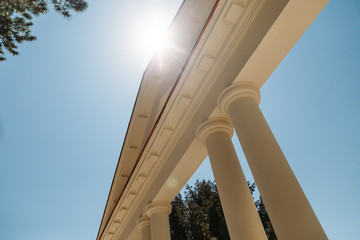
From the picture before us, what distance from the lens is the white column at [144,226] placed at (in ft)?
91.4

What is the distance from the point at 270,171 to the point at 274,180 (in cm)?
53

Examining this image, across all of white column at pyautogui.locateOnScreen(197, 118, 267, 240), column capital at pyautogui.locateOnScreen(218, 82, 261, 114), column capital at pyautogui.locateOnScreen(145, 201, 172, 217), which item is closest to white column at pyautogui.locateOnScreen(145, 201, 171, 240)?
column capital at pyautogui.locateOnScreen(145, 201, 172, 217)

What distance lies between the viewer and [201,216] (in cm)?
7306

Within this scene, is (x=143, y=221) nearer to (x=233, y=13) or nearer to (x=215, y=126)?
(x=215, y=126)

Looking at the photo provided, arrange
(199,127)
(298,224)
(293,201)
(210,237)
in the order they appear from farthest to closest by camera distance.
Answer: (210,237)
(199,127)
(293,201)
(298,224)

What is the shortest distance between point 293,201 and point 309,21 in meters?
10.4

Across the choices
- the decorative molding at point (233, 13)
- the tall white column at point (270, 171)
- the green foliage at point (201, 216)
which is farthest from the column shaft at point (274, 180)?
the green foliage at point (201, 216)

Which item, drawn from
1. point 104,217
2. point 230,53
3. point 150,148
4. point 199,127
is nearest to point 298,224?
point 199,127

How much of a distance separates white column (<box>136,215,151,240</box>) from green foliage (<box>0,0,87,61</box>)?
77.5 feet

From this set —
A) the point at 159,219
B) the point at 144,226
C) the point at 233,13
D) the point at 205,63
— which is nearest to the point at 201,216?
the point at 144,226

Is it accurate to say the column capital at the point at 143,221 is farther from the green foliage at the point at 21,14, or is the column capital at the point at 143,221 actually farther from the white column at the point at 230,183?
the green foliage at the point at 21,14

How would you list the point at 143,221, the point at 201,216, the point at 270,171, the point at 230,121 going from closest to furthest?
the point at 270,171, the point at 230,121, the point at 143,221, the point at 201,216

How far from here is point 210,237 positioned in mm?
67625

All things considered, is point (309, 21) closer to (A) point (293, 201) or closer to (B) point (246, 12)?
(B) point (246, 12)
